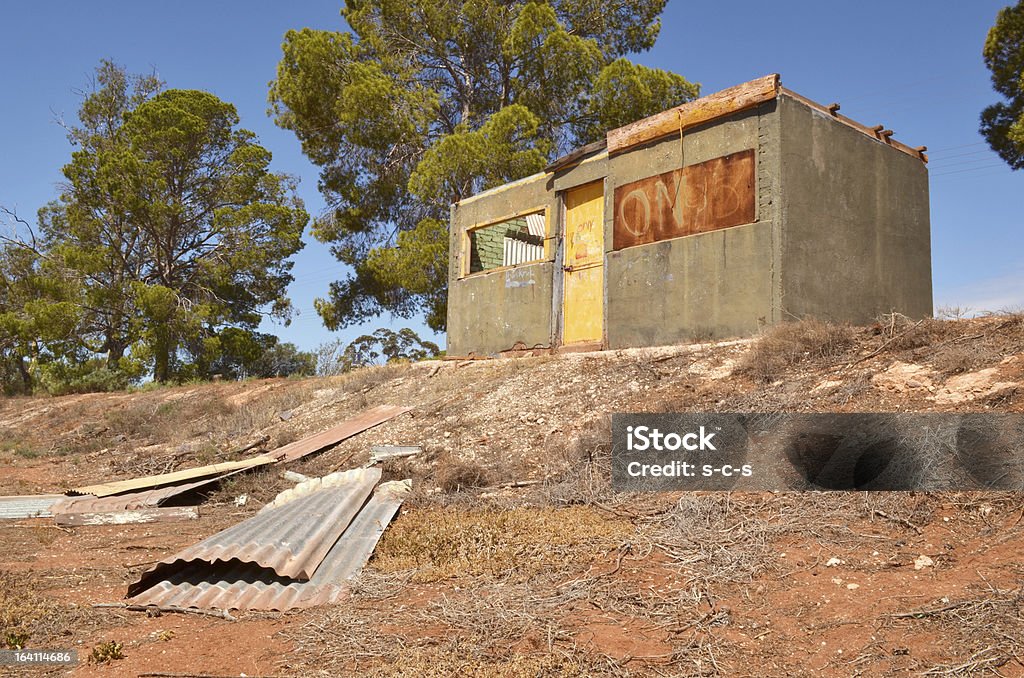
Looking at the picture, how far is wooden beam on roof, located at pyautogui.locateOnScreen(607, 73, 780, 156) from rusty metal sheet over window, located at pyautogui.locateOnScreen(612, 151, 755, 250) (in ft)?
1.96

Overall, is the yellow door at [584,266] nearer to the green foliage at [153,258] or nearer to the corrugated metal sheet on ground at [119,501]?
the corrugated metal sheet on ground at [119,501]

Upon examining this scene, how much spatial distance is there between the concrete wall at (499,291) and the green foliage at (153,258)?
10.4 metres

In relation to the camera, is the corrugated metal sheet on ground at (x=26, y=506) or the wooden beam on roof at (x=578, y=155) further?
the wooden beam on roof at (x=578, y=155)

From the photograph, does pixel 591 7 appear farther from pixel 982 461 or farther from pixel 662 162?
pixel 982 461

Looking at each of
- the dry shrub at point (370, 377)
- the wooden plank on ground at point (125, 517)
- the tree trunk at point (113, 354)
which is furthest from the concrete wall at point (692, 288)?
the tree trunk at point (113, 354)

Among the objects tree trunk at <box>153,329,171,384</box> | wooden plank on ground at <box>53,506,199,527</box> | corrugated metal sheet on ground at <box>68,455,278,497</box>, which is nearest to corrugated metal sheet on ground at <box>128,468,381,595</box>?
wooden plank on ground at <box>53,506,199,527</box>

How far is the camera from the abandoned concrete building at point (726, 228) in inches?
397

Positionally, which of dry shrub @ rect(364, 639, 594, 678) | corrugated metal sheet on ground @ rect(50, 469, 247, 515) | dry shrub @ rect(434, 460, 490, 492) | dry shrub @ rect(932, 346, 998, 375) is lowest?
dry shrub @ rect(364, 639, 594, 678)

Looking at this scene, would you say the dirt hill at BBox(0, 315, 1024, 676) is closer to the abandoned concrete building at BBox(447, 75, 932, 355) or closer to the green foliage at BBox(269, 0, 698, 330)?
the abandoned concrete building at BBox(447, 75, 932, 355)

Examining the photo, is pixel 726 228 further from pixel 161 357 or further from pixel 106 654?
pixel 161 357

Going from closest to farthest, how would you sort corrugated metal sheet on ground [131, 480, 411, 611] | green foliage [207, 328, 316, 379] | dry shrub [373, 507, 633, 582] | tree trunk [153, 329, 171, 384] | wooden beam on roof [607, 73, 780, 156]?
1. corrugated metal sheet on ground [131, 480, 411, 611]
2. dry shrub [373, 507, 633, 582]
3. wooden beam on roof [607, 73, 780, 156]
4. tree trunk [153, 329, 171, 384]
5. green foliage [207, 328, 316, 379]

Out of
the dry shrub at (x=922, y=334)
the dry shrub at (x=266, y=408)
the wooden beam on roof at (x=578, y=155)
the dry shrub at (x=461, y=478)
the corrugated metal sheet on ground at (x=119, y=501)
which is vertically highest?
the wooden beam on roof at (x=578, y=155)

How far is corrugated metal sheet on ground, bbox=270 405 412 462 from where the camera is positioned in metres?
9.39

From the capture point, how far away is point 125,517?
24.3ft
